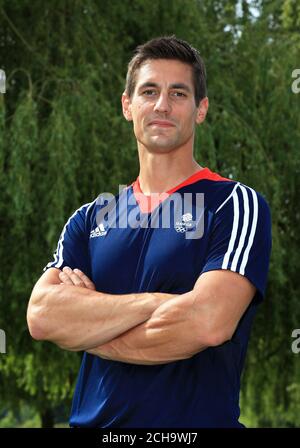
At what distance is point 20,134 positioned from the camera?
9.27 metres

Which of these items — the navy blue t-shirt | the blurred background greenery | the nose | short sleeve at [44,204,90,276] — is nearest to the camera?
the navy blue t-shirt

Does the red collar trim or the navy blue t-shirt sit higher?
the red collar trim

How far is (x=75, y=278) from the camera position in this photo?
3.86 meters

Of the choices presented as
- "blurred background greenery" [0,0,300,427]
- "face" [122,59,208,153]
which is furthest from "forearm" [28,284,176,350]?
"blurred background greenery" [0,0,300,427]

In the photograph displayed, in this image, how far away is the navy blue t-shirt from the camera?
348 cm

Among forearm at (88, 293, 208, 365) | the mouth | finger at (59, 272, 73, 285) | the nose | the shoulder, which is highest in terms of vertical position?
the nose

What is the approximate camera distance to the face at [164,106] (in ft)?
12.4

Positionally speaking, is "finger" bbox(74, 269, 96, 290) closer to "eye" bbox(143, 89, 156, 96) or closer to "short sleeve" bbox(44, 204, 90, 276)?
"short sleeve" bbox(44, 204, 90, 276)

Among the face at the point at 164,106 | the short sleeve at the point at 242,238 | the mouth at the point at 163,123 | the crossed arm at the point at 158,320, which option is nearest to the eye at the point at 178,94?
the face at the point at 164,106

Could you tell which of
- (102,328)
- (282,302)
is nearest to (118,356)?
(102,328)

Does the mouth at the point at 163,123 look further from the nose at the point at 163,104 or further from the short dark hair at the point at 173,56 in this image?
the short dark hair at the point at 173,56

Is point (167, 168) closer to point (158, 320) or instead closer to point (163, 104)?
point (163, 104)

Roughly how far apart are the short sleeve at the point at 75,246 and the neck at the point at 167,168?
0.32 metres
